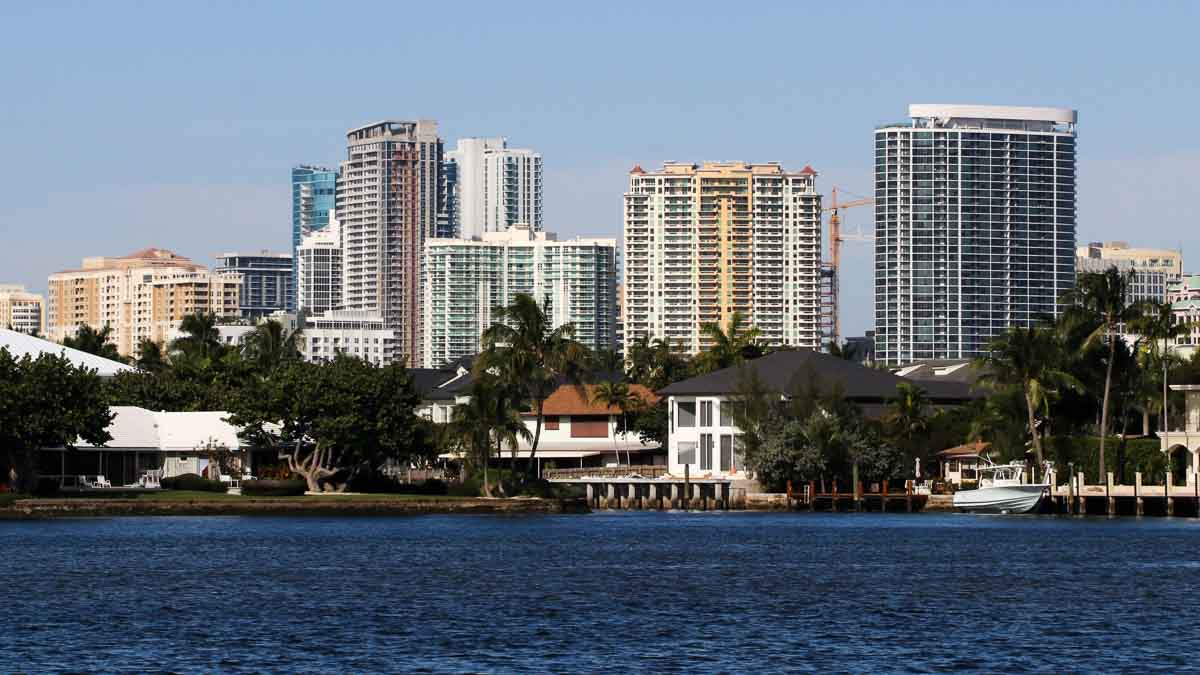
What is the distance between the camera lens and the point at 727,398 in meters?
125

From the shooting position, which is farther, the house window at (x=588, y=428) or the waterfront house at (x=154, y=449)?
the house window at (x=588, y=428)

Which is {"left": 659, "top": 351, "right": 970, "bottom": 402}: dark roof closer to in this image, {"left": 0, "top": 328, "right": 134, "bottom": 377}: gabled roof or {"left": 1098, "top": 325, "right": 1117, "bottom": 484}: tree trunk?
{"left": 1098, "top": 325, "right": 1117, "bottom": 484}: tree trunk

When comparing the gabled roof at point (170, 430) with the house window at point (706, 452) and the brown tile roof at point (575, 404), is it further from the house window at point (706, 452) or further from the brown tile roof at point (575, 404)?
the brown tile roof at point (575, 404)

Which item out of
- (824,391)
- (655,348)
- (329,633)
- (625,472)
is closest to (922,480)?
(824,391)

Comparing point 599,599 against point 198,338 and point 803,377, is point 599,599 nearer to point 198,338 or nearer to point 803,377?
point 803,377

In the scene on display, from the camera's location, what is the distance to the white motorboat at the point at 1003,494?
→ 10825 centimetres

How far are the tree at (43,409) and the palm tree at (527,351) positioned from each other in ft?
67.2

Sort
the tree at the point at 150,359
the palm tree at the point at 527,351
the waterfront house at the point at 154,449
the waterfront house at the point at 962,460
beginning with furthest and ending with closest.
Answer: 1. the tree at the point at 150,359
2. the waterfront house at the point at 962,460
3. the palm tree at the point at 527,351
4. the waterfront house at the point at 154,449

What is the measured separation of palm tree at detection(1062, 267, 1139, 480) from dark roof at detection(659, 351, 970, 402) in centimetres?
1551

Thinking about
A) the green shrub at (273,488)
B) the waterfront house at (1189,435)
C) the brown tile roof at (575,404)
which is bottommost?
the green shrub at (273,488)

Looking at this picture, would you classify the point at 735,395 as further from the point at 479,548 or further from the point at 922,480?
the point at 479,548

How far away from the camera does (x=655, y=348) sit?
7092 inches

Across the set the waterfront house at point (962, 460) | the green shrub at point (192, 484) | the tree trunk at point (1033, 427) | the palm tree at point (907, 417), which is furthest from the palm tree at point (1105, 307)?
the green shrub at point (192, 484)

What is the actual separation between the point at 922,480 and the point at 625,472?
62.4 feet
